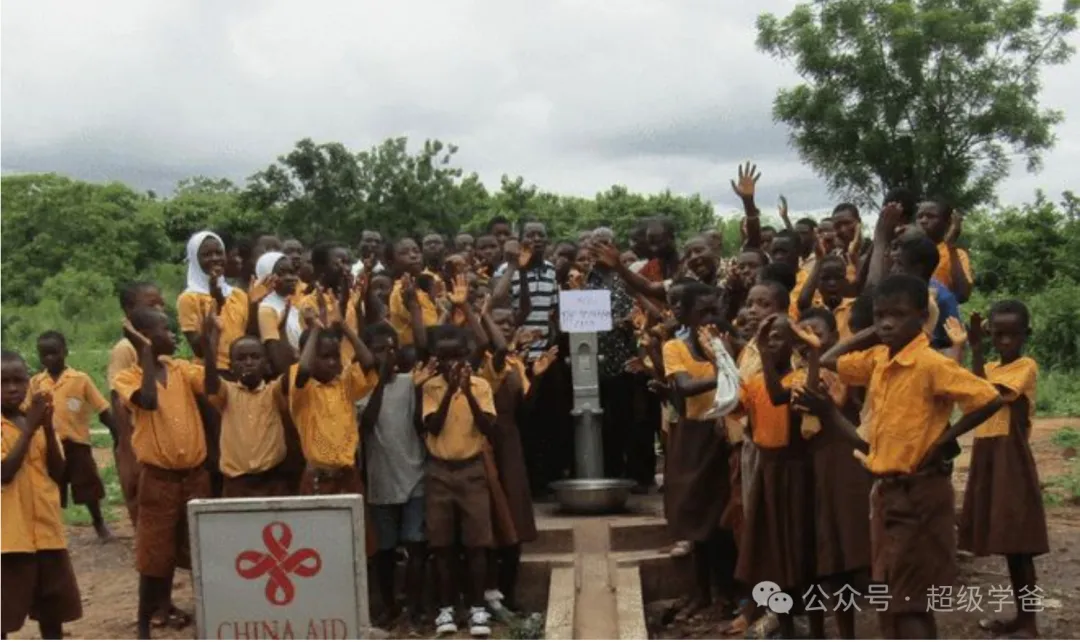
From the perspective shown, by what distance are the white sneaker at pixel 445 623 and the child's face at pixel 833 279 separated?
7.97 ft

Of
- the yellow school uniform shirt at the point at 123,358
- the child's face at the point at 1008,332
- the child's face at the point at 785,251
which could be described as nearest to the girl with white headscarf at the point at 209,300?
the yellow school uniform shirt at the point at 123,358

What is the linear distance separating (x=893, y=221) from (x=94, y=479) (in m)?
5.49

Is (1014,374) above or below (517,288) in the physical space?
below

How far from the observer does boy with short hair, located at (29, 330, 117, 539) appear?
8.40 metres

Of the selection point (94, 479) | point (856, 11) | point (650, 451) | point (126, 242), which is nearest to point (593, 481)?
point (650, 451)

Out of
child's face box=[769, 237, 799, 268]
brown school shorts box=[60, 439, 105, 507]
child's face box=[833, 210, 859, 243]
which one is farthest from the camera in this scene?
brown school shorts box=[60, 439, 105, 507]

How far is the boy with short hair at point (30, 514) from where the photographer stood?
17.3 ft

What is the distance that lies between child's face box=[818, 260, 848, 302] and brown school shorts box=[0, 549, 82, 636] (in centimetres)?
361

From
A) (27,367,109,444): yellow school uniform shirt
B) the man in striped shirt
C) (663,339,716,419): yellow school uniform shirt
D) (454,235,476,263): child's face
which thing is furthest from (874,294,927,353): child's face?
(27,367,109,444): yellow school uniform shirt

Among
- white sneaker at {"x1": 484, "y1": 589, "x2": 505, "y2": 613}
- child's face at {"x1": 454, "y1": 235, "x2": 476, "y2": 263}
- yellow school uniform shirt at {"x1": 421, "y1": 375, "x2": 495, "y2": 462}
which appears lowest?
white sneaker at {"x1": 484, "y1": 589, "x2": 505, "y2": 613}

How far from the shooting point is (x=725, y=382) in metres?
5.92

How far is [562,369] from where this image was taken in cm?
841

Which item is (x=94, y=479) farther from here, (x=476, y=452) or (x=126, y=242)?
(x=126, y=242)

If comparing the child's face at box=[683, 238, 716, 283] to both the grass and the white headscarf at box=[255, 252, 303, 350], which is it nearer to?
the white headscarf at box=[255, 252, 303, 350]
